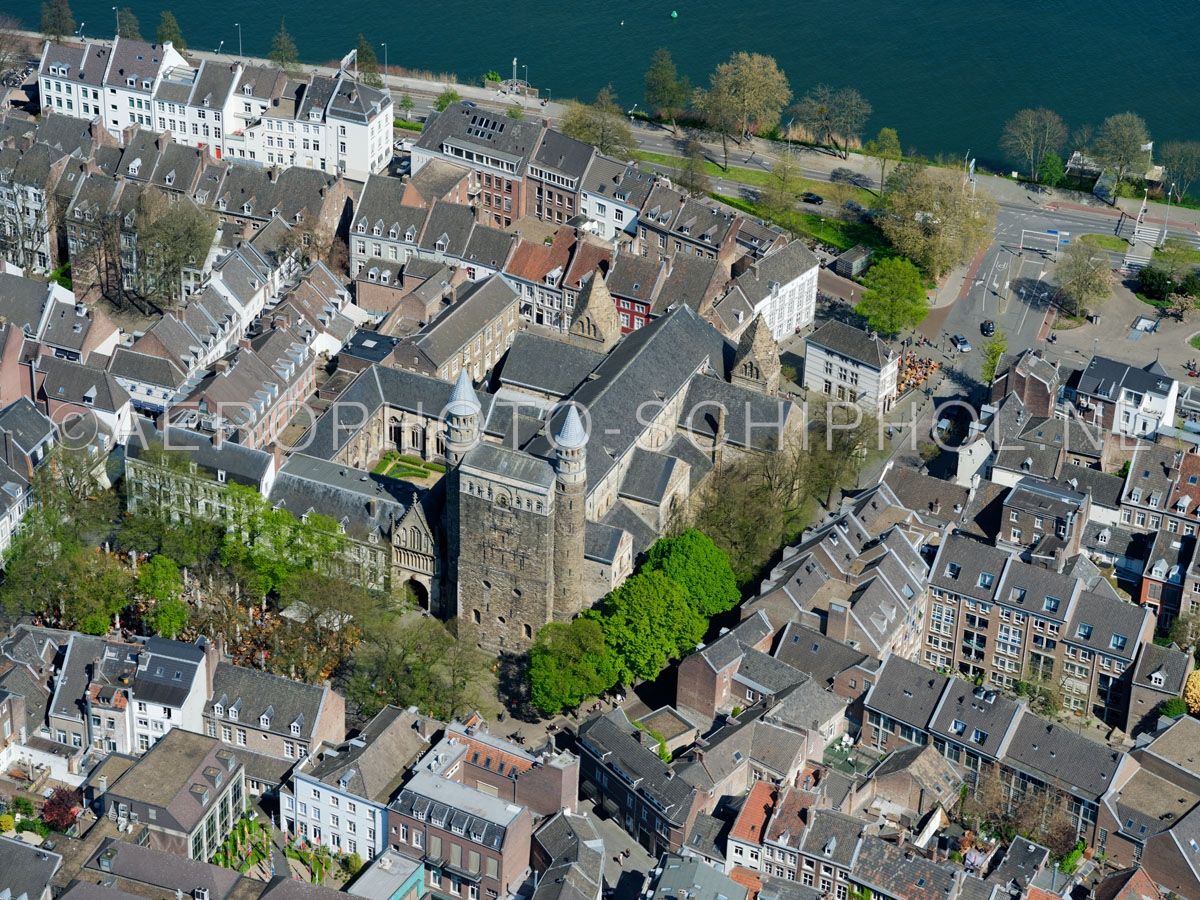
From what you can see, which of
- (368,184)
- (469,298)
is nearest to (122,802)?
(469,298)

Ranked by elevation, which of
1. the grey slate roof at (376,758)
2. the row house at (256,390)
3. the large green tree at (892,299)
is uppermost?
the large green tree at (892,299)

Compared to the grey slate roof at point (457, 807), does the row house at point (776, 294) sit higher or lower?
higher

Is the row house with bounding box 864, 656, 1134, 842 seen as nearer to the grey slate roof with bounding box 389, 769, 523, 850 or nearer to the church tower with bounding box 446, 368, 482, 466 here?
the grey slate roof with bounding box 389, 769, 523, 850

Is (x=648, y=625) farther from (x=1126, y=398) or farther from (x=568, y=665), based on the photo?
(x=1126, y=398)

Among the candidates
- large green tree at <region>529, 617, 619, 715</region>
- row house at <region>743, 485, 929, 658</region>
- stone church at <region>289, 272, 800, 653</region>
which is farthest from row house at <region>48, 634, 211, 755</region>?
row house at <region>743, 485, 929, 658</region>

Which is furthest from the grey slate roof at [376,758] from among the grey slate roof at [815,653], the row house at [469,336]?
the row house at [469,336]

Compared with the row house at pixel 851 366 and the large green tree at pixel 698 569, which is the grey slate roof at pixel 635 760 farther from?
the row house at pixel 851 366

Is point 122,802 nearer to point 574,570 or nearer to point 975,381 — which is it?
point 574,570

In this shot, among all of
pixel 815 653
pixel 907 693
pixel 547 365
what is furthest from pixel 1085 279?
pixel 907 693
